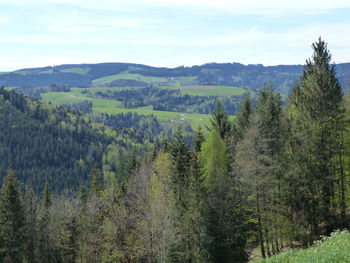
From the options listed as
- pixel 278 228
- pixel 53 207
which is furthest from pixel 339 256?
pixel 53 207

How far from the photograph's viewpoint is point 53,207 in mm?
67938

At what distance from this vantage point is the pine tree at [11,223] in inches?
2176

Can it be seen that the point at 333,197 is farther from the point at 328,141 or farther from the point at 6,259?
the point at 6,259

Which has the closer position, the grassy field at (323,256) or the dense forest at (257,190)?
the grassy field at (323,256)

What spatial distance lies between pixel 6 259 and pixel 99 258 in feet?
55.6

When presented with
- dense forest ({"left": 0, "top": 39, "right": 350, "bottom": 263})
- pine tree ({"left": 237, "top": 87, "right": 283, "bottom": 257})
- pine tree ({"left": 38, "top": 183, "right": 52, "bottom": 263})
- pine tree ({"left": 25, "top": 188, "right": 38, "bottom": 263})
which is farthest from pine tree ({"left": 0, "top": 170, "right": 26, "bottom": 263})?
pine tree ({"left": 237, "top": 87, "right": 283, "bottom": 257})

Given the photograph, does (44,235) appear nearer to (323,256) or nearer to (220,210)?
(220,210)

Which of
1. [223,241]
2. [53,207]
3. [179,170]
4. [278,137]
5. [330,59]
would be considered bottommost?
[53,207]

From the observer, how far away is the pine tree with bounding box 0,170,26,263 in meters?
55.3

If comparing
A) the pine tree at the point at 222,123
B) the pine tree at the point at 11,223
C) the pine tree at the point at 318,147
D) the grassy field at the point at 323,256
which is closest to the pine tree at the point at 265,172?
the pine tree at the point at 318,147

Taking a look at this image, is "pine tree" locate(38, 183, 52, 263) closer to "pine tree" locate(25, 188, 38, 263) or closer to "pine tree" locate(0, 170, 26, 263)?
"pine tree" locate(25, 188, 38, 263)

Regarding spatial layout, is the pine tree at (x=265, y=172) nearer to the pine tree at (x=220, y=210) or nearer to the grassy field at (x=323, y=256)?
the pine tree at (x=220, y=210)

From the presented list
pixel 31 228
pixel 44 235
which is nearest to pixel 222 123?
pixel 44 235

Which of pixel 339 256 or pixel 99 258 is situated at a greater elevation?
pixel 339 256
